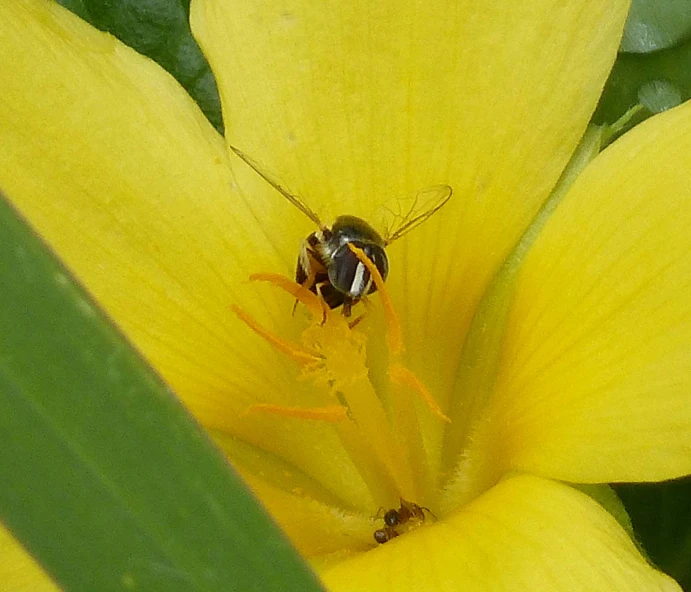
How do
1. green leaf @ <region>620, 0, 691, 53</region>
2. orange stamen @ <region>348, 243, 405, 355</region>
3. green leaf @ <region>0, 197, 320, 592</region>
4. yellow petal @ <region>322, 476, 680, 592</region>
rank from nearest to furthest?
green leaf @ <region>0, 197, 320, 592</region>
yellow petal @ <region>322, 476, 680, 592</region>
orange stamen @ <region>348, 243, 405, 355</region>
green leaf @ <region>620, 0, 691, 53</region>

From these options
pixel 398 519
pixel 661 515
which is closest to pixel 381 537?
pixel 398 519

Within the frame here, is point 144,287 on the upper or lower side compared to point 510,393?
upper

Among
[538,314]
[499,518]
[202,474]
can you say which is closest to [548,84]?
[538,314]

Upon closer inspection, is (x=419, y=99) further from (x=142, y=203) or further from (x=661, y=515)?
(x=661, y=515)

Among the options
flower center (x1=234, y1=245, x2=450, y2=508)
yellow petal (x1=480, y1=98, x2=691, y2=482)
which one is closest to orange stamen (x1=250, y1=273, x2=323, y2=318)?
flower center (x1=234, y1=245, x2=450, y2=508)

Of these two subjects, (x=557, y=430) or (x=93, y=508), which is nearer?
(x=93, y=508)

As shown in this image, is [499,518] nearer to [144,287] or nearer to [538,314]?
[538,314]

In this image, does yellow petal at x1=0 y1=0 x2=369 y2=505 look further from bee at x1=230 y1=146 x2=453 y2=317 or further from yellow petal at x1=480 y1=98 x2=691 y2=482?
yellow petal at x1=480 y1=98 x2=691 y2=482

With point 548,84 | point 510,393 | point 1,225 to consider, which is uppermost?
point 1,225
